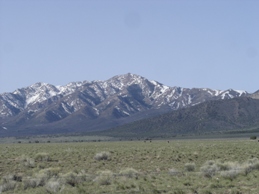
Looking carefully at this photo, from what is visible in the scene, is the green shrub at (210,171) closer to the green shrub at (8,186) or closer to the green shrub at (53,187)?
the green shrub at (53,187)

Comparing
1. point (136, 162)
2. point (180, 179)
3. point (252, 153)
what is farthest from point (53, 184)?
point (252, 153)

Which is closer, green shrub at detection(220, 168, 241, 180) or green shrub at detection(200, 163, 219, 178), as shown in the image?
green shrub at detection(220, 168, 241, 180)

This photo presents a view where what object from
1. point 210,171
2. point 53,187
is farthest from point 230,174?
point 53,187

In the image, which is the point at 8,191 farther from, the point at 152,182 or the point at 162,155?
the point at 162,155

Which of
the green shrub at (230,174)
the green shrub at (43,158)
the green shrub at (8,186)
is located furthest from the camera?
the green shrub at (43,158)

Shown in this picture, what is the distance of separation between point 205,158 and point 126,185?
21546 mm

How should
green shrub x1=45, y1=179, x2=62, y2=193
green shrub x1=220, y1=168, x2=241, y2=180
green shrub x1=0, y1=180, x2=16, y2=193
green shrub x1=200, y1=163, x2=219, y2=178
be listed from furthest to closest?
green shrub x1=200, y1=163, x2=219, y2=178 < green shrub x1=220, y1=168, x2=241, y2=180 < green shrub x1=0, y1=180, x2=16, y2=193 < green shrub x1=45, y1=179, x2=62, y2=193

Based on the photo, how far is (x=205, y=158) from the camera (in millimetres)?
47250

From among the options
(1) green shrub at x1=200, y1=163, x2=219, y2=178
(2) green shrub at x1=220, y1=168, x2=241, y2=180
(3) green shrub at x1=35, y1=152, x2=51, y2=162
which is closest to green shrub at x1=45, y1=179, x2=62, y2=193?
(1) green shrub at x1=200, y1=163, x2=219, y2=178

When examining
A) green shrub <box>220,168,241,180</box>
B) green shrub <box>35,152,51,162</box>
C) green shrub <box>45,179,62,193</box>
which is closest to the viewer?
green shrub <box>45,179,62,193</box>

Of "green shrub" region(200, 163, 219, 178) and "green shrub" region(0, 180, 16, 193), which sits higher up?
"green shrub" region(200, 163, 219, 178)

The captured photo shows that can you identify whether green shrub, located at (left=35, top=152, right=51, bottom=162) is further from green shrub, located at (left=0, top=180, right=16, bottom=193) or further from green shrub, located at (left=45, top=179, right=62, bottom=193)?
green shrub, located at (left=45, top=179, right=62, bottom=193)

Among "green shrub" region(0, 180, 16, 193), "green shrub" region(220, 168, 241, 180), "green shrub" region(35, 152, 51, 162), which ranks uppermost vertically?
"green shrub" region(35, 152, 51, 162)

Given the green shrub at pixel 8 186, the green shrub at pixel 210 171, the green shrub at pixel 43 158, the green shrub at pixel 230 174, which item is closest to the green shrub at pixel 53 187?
the green shrub at pixel 8 186
